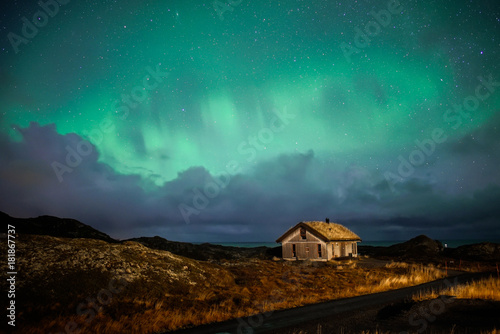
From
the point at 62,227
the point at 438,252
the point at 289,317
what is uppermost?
the point at 62,227

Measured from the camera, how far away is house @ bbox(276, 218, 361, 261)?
42.9 m

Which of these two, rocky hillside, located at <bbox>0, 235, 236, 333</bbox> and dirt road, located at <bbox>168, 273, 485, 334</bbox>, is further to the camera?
rocky hillside, located at <bbox>0, 235, 236, 333</bbox>

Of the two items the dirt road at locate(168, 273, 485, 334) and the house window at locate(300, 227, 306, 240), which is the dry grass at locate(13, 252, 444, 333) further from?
the house window at locate(300, 227, 306, 240)

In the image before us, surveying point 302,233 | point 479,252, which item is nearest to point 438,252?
point 479,252

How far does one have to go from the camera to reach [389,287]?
2242cm

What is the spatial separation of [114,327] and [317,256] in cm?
3581

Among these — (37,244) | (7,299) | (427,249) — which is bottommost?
(427,249)

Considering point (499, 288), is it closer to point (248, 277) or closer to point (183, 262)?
point (248, 277)

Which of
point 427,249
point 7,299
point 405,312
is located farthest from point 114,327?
point 427,249

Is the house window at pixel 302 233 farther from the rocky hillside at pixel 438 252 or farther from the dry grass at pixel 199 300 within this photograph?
the rocky hillside at pixel 438 252

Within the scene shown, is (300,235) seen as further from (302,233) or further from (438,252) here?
(438,252)

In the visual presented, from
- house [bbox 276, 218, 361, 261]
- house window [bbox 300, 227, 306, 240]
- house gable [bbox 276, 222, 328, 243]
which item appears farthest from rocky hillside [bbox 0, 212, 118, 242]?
house window [bbox 300, 227, 306, 240]

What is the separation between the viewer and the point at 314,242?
43.6m

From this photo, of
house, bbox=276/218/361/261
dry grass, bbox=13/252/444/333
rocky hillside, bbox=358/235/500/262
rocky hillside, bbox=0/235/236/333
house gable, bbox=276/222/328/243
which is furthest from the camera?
rocky hillside, bbox=358/235/500/262
